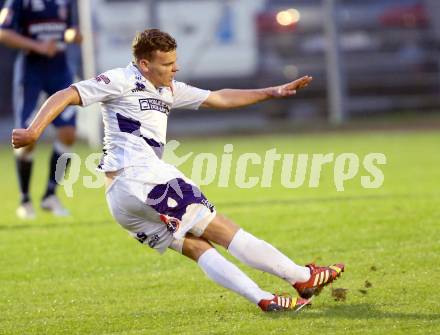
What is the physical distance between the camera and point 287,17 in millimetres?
19844

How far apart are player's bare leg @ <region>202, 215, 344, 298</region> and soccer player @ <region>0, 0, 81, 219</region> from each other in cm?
475

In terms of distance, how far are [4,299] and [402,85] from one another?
46.7 ft

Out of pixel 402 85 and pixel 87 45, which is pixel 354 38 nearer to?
pixel 402 85

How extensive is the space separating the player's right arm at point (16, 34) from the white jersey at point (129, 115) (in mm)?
4234

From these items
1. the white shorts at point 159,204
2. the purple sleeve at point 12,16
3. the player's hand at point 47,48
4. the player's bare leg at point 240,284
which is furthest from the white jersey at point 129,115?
the purple sleeve at point 12,16

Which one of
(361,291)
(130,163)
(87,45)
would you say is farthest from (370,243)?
(87,45)

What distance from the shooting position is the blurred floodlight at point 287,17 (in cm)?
1980

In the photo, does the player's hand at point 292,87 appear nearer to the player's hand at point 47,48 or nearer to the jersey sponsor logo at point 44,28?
the player's hand at point 47,48

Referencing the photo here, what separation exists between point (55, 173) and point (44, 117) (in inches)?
199

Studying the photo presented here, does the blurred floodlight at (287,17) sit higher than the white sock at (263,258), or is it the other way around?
the blurred floodlight at (287,17)

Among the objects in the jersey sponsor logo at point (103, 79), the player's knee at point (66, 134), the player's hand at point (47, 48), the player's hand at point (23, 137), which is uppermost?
the player's hand at point (47, 48)

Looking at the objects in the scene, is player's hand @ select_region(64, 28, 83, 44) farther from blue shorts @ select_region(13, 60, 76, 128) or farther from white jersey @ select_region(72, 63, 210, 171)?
white jersey @ select_region(72, 63, 210, 171)

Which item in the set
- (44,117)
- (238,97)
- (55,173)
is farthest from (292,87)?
(55,173)

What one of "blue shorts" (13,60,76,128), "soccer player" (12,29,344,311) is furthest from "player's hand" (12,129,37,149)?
"blue shorts" (13,60,76,128)
